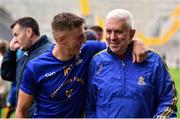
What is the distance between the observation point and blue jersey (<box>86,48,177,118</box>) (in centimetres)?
451

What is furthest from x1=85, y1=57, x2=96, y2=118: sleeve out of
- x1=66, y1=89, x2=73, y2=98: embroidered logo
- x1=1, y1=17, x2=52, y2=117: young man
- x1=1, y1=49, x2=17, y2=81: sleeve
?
x1=1, y1=49, x2=17, y2=81: sleeve

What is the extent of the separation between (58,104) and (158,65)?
32.2 inches

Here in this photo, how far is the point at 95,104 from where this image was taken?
470cm

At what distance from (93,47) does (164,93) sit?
786 millimetres

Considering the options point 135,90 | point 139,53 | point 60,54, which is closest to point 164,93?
point 135,90

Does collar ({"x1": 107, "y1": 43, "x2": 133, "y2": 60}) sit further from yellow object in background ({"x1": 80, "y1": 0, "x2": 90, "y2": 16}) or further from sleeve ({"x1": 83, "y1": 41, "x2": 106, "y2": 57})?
yellow object in background ({"x1": 80, "y1": 0, "x2": 90, "y2": 16})

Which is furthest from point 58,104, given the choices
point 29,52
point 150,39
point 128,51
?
point 150,39

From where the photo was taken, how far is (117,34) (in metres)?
4.58

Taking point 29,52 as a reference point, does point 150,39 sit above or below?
below

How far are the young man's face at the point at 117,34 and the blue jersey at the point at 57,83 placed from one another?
34cm

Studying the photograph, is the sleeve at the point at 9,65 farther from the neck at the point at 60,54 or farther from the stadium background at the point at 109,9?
the stadium background at the point at 109,9

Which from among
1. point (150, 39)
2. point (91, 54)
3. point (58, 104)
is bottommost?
point (150, 39)

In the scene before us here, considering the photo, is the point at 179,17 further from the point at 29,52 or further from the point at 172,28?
the point at 29,52

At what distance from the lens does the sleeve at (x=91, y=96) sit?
470cm
